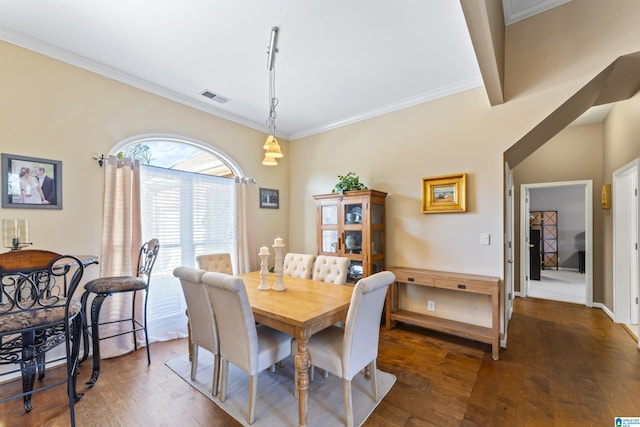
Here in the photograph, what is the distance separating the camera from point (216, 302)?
189 centimetres

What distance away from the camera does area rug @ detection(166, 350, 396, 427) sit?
183 cm

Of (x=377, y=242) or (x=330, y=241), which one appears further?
(x=330, y=241)

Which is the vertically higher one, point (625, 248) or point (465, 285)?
point (625, 248)

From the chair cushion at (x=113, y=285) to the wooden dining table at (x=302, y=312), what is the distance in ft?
3.22

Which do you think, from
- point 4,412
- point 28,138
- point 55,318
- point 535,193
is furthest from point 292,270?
point 535,193

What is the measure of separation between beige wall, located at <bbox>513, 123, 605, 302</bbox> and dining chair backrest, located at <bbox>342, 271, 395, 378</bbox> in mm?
4350

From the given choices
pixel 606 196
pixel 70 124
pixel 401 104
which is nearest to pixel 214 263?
pixel 70 124

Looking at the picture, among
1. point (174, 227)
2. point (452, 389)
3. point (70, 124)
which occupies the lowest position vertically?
point (452, 389)

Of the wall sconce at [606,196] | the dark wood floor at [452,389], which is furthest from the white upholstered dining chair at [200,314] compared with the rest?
the wall sconce at [606,196]

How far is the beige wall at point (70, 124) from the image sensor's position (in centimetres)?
230

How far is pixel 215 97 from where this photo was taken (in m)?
3.45

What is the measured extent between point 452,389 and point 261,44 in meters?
3.34

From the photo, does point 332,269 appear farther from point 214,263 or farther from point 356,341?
point 214,263

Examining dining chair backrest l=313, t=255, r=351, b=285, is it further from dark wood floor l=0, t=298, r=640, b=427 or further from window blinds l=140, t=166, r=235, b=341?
window blinds l=140, t=166, r=235, b=341
